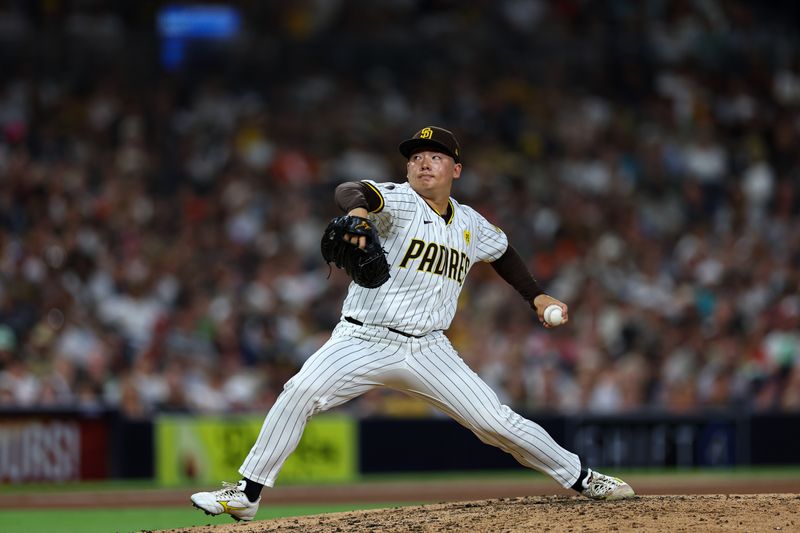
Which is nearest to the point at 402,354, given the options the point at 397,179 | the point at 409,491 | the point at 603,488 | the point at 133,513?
the point at 603,488

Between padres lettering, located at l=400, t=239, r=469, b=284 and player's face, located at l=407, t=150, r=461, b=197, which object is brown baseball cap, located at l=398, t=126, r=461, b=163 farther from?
padres lettering, located at l=400, t=239, r=469, b=284

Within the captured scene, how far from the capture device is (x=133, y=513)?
9570 mm

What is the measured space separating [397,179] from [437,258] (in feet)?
30.8

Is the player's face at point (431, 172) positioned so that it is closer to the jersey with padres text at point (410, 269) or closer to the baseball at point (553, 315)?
the jersey with padres text at point (410, 269)

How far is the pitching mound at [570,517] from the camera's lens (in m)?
5.85

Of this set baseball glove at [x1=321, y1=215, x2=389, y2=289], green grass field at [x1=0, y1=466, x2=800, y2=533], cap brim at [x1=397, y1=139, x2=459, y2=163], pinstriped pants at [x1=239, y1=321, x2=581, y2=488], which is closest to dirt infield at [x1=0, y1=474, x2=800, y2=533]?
pinstriped pants at [x1=239, y1=321, x2=581, y2=488]

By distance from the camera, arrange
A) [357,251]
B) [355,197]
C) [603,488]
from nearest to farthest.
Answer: [357,251]
[355,197]
[603,488]

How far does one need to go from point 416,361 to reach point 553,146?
35.9 feet

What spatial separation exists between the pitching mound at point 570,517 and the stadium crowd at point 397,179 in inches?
249

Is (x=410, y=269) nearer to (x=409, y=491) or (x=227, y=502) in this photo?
(x=227, y=502)

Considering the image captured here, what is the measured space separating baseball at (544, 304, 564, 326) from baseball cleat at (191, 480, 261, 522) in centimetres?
169

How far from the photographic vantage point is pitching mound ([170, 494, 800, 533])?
19.2 ft

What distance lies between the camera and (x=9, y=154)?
1435 centimetres

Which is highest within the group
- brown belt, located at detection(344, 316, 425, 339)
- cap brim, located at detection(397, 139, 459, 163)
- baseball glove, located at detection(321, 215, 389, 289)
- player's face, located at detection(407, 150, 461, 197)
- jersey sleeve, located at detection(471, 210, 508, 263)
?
cap brim, located at detection(397, 139, 459, 163)
